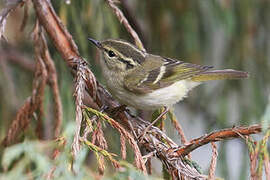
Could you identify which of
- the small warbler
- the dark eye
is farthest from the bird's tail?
the dark eye

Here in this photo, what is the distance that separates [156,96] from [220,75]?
0.33m

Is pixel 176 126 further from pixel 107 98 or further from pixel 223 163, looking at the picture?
pixel 223 163

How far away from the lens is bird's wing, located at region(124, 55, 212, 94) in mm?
2311

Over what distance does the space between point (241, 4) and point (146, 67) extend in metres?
0.71

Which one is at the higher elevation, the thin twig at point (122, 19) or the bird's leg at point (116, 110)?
the thin twig at point (122, 19)

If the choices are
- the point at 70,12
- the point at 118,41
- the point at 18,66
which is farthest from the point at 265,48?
the point at 18,66

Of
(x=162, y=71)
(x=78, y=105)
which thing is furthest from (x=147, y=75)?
(x=78, y=105)

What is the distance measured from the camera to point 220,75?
227 cm

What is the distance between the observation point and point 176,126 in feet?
5.48

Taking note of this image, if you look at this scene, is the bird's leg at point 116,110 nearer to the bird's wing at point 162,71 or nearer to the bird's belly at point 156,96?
the bird's belly at point 156,96

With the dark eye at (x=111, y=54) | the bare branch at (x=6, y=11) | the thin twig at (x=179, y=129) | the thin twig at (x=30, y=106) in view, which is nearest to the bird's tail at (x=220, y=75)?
the dark eye at (x=111, y=54)

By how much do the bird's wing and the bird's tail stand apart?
35 mm

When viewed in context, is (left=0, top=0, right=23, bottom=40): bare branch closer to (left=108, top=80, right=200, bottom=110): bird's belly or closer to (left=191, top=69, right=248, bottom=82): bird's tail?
(left=108, top=80, right=200, bottom=110): bird's belly

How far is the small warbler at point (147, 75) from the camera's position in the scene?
2.15m
